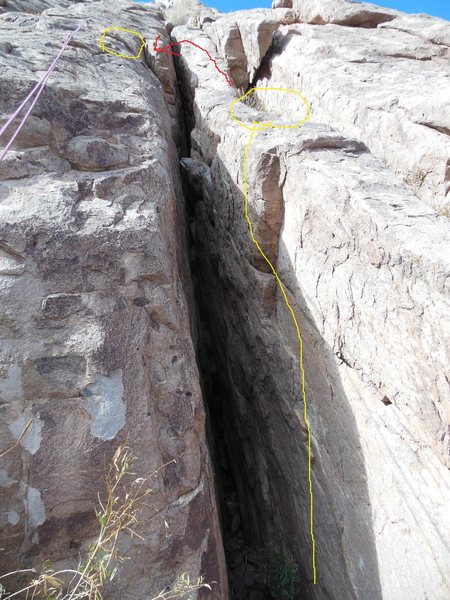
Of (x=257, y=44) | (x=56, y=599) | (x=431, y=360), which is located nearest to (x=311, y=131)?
(x=431, y=360)

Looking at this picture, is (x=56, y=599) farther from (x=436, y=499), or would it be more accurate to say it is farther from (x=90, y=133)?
(x=90, y=133)

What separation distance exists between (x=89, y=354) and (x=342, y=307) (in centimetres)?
134

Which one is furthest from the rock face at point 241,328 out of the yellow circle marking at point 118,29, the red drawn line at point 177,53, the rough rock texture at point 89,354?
the red drawn line at point 177,53

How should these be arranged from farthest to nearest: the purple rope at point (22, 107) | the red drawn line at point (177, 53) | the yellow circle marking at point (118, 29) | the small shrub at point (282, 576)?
1. the red drawn line at point (177, 53)
2. the yellow circle marking at point (118, 29)
3. the small shrub at point (282, 576)
4. the purple rope at point (22, 107)

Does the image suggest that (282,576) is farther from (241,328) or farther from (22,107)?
(22,107)

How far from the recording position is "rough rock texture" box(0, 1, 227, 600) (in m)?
1.95

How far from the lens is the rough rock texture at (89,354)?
1.95m

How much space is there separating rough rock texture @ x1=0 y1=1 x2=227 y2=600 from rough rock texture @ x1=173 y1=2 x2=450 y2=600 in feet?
2.65

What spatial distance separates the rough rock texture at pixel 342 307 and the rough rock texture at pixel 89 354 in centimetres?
81

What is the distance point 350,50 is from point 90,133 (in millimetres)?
3486

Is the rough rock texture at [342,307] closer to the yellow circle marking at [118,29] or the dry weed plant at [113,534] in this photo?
the yellow circle marking at [118,29]

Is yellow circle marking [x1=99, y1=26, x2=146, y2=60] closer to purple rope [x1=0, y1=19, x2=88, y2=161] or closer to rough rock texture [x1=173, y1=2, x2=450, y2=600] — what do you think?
rough rock texture [x1=173, y1=2, x2=450, y2=600]

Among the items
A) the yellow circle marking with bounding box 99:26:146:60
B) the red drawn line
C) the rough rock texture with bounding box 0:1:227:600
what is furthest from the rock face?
the red drawn line

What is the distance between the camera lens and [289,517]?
3.50 metres
